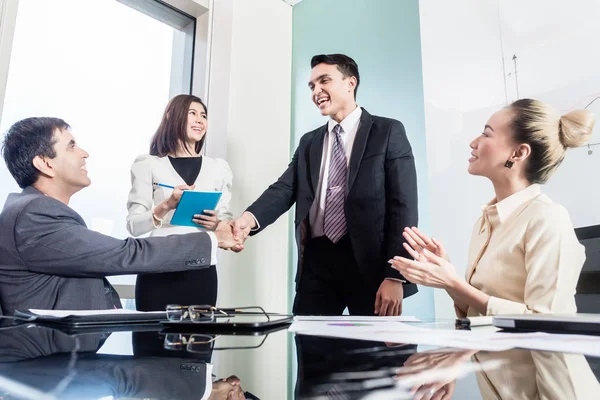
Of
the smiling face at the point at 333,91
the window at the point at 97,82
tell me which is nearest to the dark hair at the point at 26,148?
the window at the point at 97,82

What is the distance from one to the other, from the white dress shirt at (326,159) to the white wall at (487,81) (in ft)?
0.92

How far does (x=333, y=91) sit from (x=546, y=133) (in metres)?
0.81

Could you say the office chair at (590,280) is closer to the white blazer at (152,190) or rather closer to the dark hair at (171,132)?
the white blazer at (152,190)

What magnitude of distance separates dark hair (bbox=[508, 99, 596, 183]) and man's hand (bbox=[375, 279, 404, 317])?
50cm

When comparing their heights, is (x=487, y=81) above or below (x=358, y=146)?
above

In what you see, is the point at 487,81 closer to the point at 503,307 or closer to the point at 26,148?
the point at 503,307

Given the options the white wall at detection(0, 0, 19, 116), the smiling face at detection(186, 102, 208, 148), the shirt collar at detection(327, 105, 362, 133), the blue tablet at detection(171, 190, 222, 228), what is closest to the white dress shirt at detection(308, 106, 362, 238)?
the shirt collar at detection(327, 105, 362, 133)

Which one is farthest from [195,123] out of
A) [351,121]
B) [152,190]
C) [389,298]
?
[389,298]

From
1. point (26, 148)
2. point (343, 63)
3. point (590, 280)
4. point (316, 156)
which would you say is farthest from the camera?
point (343, 63)

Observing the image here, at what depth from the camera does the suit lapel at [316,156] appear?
1.72m

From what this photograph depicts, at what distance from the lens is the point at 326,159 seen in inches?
69.7

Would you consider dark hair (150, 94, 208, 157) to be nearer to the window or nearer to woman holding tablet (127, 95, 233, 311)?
woman holding tablet (127, 95, 233, 311)

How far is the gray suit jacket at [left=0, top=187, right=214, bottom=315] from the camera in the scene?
1034 millimetres

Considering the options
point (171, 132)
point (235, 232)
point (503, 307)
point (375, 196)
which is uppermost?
point (171, 132)
